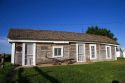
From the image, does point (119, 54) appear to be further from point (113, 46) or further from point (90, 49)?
point (90, 49)

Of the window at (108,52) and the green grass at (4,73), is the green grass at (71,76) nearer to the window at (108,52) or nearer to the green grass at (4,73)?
the green grass at (4,73)

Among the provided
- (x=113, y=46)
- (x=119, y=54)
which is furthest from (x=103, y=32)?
(x=113, y=46)

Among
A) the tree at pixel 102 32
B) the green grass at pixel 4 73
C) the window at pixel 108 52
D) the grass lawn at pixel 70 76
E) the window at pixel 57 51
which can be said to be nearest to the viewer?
the grass lawn at pixel 70 76

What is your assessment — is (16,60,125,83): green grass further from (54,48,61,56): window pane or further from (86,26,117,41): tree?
(86,26,117,41): tree

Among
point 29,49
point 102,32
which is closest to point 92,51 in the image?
point 29,49

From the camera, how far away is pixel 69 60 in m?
23.3

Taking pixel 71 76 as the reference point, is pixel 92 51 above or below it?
above

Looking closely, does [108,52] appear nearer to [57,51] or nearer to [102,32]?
→ [57,51]

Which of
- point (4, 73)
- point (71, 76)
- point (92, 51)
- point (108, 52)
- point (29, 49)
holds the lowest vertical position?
point (4, 73)

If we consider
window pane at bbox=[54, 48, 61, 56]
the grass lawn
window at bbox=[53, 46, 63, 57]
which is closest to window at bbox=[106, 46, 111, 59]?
window at bbox=[53, 46, 63, 57]

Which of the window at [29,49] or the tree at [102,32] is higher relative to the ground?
the tree at [102,32]

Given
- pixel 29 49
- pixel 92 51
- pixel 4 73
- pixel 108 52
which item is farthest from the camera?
pixel 108 52

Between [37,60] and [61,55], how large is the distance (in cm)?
324

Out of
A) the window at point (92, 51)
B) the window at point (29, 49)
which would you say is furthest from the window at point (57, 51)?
the window at point (92, 51)
